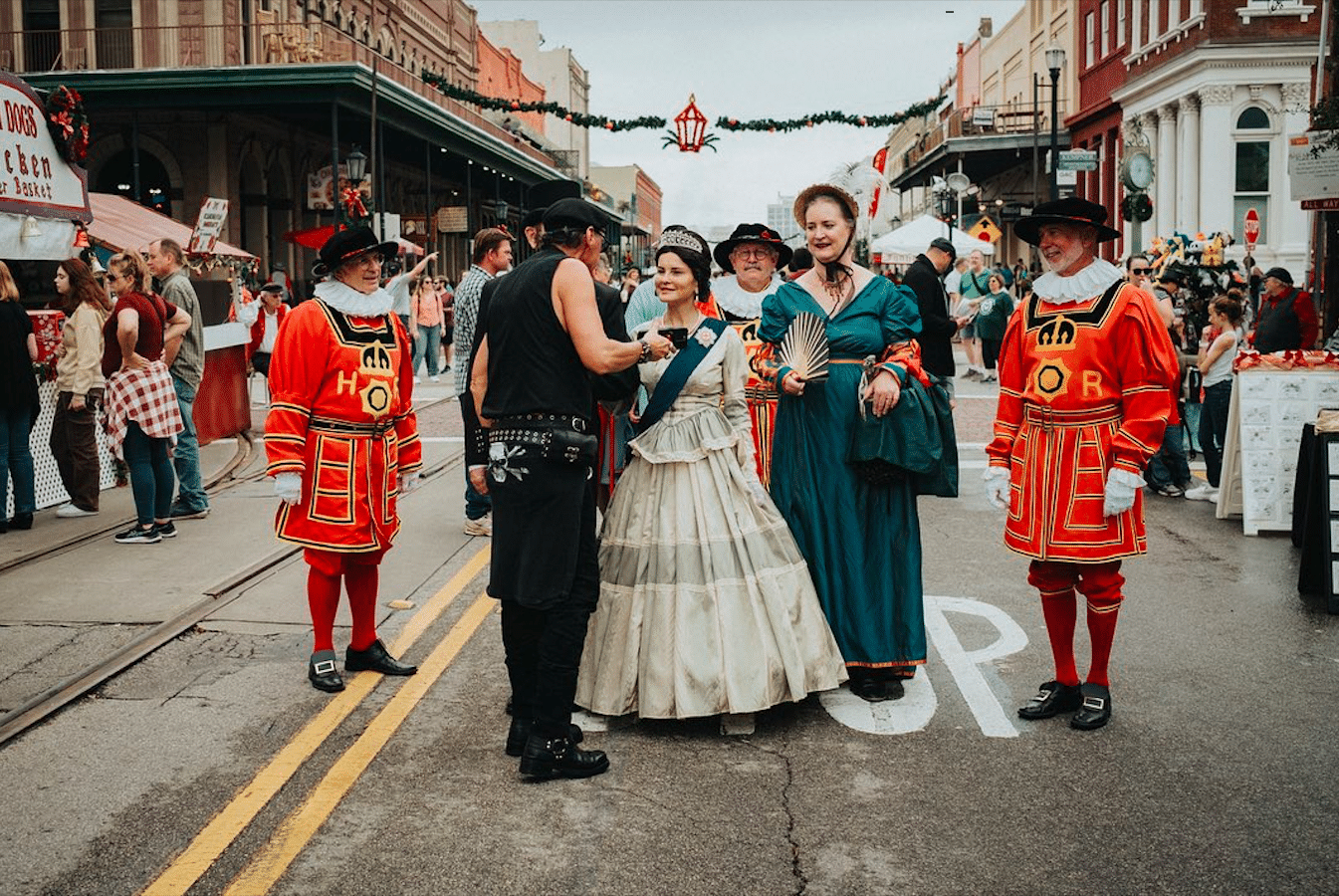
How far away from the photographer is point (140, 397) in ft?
28.6

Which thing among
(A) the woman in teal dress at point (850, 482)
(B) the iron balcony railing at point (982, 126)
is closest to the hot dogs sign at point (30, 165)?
(A) the woman in teal dress at point (850, 482)

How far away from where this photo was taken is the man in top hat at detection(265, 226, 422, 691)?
18.4 ft

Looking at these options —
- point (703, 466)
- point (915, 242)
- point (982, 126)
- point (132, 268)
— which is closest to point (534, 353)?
point (703, 466)

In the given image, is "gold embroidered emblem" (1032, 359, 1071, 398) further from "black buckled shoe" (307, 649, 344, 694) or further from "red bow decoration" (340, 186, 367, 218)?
"red bow decoration" (340, 186, 367, 218)

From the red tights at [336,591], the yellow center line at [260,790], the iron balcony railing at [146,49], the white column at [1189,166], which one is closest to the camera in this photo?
the yellow center line at [260,790]

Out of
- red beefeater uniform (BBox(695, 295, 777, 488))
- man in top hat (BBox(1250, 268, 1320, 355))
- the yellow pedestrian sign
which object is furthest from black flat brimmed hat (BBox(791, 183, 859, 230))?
the yellow pedestrian sign

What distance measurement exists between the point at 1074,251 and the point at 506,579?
2.45 meters

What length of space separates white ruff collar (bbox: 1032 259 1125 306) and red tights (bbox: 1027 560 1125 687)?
3.27 ft

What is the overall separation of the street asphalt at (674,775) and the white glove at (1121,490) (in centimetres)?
85

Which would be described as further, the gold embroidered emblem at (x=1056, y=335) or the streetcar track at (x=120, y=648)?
the streetcar track at (x=120, y=648)

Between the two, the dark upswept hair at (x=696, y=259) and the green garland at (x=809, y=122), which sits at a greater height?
the green garland at (x=809, y=122)

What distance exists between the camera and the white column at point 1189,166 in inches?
1284

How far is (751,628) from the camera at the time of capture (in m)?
5.01

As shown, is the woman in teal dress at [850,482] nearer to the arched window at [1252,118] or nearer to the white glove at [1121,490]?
the white glove at [1121,490]
